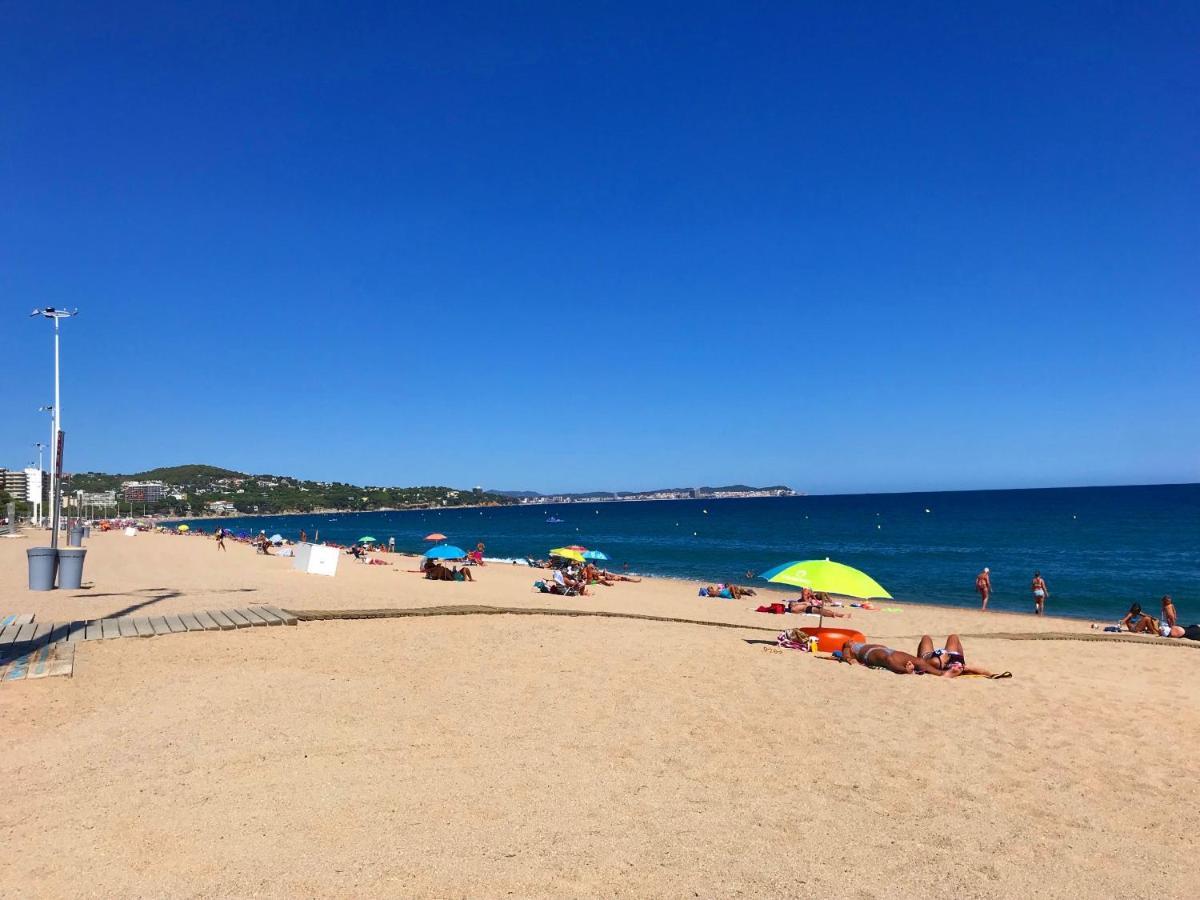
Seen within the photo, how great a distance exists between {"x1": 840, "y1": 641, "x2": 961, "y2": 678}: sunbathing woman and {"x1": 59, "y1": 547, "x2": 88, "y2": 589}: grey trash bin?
44.8ft

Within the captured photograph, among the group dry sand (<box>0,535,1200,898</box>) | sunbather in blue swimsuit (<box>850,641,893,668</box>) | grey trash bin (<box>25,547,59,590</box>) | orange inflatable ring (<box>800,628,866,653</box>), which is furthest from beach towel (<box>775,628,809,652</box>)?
grey trash bin (<box>25,547,59,590</box>)

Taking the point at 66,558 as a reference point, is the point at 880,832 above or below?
below

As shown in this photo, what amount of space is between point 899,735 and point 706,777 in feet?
8.17

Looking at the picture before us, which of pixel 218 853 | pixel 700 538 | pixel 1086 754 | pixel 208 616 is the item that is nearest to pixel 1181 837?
pixel 1086 754

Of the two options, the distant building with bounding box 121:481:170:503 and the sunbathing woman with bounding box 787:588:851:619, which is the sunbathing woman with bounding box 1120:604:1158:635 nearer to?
the sunbathing woman with bounding box 787:588:851:619

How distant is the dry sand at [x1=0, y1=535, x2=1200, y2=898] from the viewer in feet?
13.7

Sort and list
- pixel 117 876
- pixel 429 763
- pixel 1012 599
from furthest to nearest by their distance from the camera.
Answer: pixel 1012 599, pixel 429 763, pixel 117 876

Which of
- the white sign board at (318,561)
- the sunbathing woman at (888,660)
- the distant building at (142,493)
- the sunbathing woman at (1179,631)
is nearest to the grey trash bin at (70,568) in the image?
the white sign board at (318,561)

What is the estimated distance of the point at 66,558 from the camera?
568 inches

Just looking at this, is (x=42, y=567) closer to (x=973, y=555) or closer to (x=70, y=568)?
(x=70, y=568)

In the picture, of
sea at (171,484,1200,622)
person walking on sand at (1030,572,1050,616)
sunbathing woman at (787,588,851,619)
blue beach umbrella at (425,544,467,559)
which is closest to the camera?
sunbathing woman at (787,588,851,619)

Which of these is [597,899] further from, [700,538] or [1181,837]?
[700,538]

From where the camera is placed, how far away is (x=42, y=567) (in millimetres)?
13594

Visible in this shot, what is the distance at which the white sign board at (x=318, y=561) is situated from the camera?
2148cm
